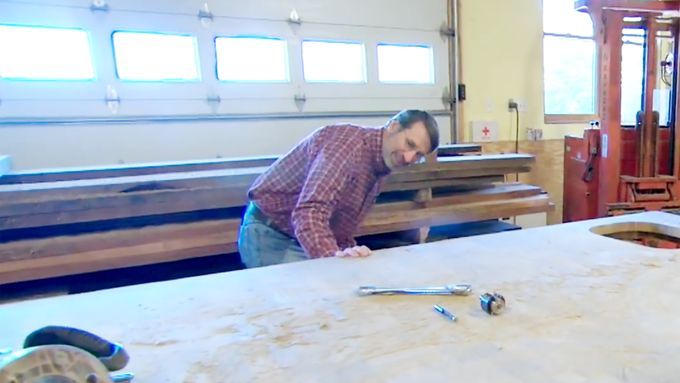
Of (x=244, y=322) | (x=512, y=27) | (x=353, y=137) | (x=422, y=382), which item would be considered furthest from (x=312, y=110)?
(x=422, y=382)

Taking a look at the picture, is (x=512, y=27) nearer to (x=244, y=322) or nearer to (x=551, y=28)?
(x=551, y=28)

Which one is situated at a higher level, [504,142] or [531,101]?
[531,101]

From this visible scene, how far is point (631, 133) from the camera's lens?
304 cm

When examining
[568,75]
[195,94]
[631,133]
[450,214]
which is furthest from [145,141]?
[568,75]

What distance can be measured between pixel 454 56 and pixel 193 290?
2.81 m

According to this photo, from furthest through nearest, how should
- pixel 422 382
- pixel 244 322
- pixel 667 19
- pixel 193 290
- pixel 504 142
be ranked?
1. pixel 504 142
2. pixel 667 19
3. pixel 193 290
4. pixel 244 322
5. pixel 422 382

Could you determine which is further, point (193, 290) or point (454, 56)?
point (454, 56)

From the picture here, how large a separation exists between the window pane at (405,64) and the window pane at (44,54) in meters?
1.75

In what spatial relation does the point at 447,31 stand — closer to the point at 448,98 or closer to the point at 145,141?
the point at 448,98

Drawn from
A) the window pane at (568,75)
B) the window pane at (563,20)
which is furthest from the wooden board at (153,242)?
the window pane at (563,20)

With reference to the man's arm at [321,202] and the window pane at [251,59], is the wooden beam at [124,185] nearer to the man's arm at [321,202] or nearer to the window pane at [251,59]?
the man's arm at [321,202]

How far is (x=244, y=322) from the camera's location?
910mm

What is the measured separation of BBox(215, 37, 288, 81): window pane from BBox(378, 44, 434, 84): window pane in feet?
2.27

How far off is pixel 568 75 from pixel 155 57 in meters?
3.12
